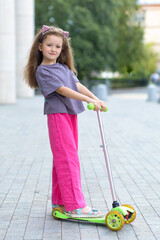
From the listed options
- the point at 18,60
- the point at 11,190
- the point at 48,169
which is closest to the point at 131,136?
the point at 48,169

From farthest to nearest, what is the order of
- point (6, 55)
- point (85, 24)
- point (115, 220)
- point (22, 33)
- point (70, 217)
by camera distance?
point (85, 24), point (22, 33), point (6, 55), point (70, 217), point (115, 220)

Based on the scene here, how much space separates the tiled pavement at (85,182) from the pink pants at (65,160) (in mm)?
243

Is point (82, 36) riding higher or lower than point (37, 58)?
lower

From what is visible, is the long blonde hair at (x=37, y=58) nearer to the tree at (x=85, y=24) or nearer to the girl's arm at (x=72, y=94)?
the girl's arm at (x=72, y=94)

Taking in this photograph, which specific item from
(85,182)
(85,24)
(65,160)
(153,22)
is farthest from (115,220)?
(153,22)

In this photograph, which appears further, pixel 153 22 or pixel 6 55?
pixel 153 22

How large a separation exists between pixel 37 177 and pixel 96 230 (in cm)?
216

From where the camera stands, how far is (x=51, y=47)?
3818 mm

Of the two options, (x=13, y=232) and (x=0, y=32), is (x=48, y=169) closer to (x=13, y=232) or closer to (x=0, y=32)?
(x=13, y=232)

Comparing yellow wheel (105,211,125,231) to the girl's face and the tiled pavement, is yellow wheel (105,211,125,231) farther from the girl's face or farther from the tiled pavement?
the girl's face

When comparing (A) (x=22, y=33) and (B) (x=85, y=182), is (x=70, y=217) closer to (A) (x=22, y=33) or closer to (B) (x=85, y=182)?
(B) (x=85, y=182)

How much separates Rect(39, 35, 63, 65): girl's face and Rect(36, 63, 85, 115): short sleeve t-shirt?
8 cm

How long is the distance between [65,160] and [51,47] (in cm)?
97

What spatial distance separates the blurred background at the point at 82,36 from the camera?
1923 centimetres
